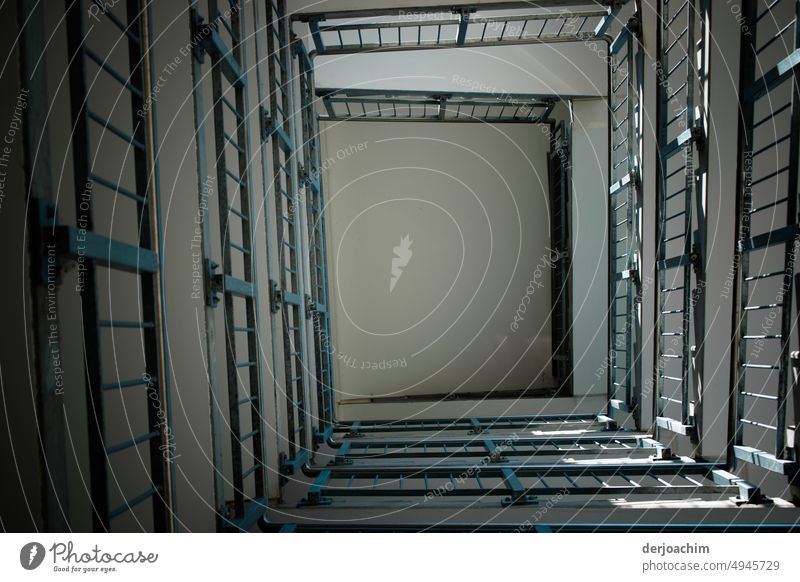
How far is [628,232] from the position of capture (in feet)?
23.2

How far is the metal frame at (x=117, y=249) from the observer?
226 centimetres

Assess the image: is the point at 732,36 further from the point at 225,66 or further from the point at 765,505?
the point at 225,66

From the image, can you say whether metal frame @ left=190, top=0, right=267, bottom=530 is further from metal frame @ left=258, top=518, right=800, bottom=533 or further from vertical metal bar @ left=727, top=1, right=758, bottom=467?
vertical metal bar @ left=727, top=1, right=758, bottom=467

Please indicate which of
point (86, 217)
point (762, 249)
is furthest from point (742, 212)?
point (86, 217)

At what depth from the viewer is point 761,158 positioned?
4.77m

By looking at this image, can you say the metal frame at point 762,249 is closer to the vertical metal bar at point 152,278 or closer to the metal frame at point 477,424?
the metal frame at point 477,424

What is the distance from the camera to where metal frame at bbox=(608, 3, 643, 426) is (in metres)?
6.79

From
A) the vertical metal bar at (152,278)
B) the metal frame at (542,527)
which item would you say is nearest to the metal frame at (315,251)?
the metal frame at (542,527)

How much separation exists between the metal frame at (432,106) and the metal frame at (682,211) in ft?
10.8

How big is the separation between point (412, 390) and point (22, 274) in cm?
888

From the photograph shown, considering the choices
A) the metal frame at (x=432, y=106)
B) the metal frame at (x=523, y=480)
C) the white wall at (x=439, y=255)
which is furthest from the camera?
the white wall at (x=439, y=255)

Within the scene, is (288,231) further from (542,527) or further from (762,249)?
(762,249)

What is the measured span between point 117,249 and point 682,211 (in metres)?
5.87

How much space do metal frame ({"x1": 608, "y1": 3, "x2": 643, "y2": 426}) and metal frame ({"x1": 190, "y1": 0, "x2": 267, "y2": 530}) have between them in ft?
16.1
